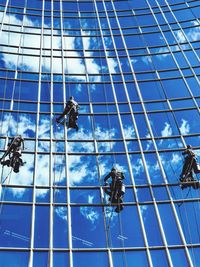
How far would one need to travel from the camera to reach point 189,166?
72.3 ft

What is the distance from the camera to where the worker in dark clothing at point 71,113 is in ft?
77.3

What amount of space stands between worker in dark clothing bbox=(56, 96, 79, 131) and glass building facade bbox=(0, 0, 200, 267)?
1.06 metres

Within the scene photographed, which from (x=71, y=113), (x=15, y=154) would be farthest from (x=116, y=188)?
(x=71, y=113)

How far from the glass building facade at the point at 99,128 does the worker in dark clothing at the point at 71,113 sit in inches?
41.9

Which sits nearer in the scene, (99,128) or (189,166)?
(189,166)

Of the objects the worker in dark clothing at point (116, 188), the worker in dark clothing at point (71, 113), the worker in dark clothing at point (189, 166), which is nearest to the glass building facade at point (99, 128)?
the worker in dark clothing at point (116, 188)

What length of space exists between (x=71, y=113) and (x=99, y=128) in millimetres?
2703

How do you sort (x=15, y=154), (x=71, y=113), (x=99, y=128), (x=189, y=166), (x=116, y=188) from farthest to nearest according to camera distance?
(x=99, y=128) < (x=71, y=113) < (x=189, y=166) < (x=15, y=154) < (x=116, y=188)

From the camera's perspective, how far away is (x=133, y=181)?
73.9 feet

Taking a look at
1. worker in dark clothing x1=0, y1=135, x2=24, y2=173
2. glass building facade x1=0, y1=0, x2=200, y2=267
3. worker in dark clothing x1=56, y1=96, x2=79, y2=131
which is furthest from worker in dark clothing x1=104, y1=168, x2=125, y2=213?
worker in dark clothing x1=56, y1=96, x2=79, y2=131

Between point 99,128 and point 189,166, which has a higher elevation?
point 99,128

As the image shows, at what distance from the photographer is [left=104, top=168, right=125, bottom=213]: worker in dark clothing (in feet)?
68.0

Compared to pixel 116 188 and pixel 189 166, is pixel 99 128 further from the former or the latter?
pixel 189 166

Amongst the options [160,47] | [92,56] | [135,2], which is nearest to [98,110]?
[92,56]
